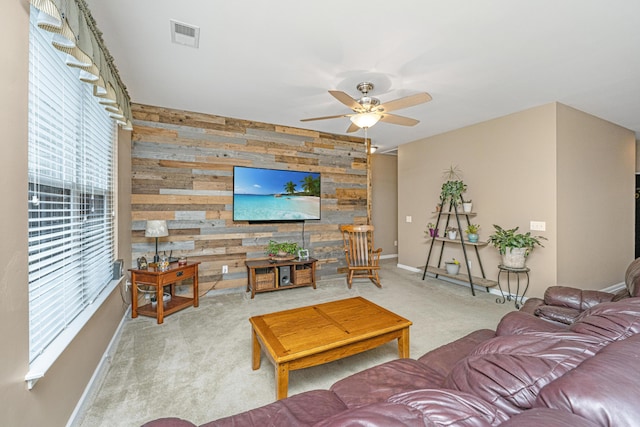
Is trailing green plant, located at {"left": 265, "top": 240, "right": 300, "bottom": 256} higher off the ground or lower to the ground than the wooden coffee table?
higher

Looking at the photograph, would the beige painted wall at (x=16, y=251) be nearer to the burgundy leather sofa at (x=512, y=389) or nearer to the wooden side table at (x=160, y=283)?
the burgundy leather sofa at (x=512, y=389)

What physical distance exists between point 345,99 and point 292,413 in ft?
7.54

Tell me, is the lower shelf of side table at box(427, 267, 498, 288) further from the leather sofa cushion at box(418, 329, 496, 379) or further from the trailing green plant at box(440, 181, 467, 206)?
the leather sofa cushion at box(418, 329, 496, 379)

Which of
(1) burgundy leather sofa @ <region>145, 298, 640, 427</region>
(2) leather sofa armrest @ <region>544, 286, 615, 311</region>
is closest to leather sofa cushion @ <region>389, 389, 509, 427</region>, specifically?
(1) burgundy leather sofa @ <region>145, 298, 640, 427</region>

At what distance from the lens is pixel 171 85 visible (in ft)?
9.80

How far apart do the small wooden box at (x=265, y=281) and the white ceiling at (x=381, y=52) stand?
2.31m

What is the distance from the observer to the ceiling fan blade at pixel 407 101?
2336 mm

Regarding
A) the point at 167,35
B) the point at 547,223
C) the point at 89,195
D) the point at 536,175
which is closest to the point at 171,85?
the point at 167,35

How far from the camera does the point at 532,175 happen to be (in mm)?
3607

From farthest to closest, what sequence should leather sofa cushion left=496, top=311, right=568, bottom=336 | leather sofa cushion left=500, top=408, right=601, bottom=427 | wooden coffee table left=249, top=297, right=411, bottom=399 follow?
1. wooden coffee table left=249, top=297, right=411, bottom=399
2. leather sofa cushion left=496, top=311, right=568, bottom=336
3. leather sofa cushion left=500, top=408, right=601, bottom=427

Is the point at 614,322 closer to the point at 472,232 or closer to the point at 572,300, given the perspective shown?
the point at 572,300

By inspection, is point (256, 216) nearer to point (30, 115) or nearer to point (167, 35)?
point (167, 35)

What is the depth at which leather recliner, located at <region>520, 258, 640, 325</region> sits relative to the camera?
176 cm

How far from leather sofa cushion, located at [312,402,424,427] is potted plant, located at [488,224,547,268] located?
11.9ft
